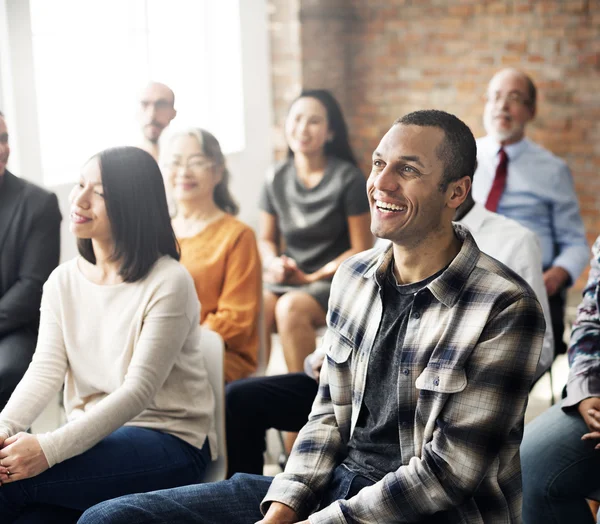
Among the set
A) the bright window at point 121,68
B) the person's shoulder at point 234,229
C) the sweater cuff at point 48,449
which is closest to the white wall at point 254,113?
the bright window at point 121,68

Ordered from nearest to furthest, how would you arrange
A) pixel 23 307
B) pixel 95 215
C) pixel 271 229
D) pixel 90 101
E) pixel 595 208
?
pixel 95 215, pixel 23 307, pixel 271 229, pixel 90 101, pixel 595 208

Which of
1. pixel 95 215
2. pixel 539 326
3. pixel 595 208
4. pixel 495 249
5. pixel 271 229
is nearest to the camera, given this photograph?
pixel 539 326

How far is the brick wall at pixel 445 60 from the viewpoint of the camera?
17.8 ft

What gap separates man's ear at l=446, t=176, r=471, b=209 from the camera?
1714mm

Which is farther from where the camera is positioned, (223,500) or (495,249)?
(495,249)

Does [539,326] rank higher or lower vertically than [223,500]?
higher

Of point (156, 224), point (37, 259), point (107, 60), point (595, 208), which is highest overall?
point (107, 60)

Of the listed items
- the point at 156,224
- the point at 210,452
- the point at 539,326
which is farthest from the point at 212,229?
the point at 539,326

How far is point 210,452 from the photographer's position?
2189mm

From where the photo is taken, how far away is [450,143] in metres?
1.70

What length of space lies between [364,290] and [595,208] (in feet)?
13.8

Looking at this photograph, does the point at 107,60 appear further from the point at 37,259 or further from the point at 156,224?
the point at 156,224

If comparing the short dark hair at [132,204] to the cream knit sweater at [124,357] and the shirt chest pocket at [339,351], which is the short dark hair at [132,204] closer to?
the cream knit sweater at [124,357]

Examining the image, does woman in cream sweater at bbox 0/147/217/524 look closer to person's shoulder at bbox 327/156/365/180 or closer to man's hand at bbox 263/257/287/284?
man's hand at bbox 263/257/287/284
